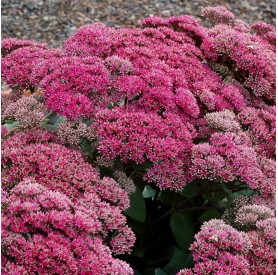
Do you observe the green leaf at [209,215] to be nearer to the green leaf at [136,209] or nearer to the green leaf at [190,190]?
the green leaf at [190,190]

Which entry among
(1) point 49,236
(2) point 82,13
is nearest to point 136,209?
(1) point 49,236

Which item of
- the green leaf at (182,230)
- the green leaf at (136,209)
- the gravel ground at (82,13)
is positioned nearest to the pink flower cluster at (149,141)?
the green leaf at (136,209)

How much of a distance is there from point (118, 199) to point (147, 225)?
1.87 feet

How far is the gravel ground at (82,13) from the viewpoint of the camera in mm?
7770

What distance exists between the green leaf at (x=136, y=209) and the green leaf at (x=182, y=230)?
8.2 inches

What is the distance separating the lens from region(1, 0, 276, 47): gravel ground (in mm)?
7770

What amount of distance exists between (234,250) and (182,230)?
21.7 inches

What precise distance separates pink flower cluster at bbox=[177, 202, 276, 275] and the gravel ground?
5.55 m

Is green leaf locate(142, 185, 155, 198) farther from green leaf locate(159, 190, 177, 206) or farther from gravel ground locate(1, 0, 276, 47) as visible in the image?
gravel ground locate(1, 0, 276, 47)

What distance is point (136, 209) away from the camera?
2.72 metres

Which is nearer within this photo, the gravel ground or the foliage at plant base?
the foliage at plant base

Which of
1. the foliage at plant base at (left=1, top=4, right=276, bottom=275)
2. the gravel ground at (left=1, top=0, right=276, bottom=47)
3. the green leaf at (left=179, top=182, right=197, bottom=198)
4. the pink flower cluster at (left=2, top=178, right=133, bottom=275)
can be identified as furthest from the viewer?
the gravel ground at (left=1, top=0, right=276, bottom=47)

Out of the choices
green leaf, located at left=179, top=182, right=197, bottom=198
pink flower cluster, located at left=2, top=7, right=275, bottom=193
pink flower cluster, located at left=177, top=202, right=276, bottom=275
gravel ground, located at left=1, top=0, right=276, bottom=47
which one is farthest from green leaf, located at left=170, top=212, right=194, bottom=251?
gravel ground, located at left=1, top=0, right=276, bottom=47

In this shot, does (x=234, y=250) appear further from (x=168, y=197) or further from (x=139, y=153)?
(x=168, y=197)
